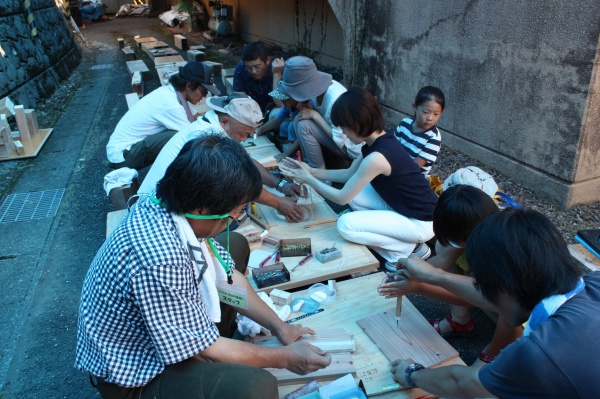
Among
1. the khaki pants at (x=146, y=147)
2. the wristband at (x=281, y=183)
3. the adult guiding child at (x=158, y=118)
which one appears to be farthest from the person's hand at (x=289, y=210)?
the khaki pants at (x=146, y=147)

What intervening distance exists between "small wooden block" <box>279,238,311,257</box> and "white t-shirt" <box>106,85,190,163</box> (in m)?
1.96

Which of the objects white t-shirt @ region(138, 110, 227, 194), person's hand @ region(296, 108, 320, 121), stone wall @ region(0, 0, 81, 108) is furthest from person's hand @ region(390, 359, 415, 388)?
stone wall @ region(0, 0, 81, 108)

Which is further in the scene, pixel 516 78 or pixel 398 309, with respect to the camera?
pixel 516 78

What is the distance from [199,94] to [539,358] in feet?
12.4

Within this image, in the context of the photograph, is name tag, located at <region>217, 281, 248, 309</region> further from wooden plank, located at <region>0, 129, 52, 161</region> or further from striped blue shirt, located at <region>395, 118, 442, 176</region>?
wooden plank, located at <region>0, 129, 52, 161</region>

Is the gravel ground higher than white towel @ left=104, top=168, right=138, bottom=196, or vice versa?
white towel @ left=104, top=168, right=138, bottom=196

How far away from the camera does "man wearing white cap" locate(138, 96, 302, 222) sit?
9.78ft

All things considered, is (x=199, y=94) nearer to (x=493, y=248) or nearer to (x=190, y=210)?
(x=190, y=210)

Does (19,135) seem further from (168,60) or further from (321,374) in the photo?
(321,374)

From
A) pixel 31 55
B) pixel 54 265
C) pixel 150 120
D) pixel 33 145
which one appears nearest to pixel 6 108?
pixel 33 145

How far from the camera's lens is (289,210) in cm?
341

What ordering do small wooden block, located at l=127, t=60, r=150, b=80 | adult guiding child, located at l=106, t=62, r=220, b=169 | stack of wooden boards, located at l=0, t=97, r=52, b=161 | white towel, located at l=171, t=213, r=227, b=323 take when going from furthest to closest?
small wooden block, located at l=127, t=60, r=150, b=80 < stack of wooden boards, located at l=0, t=97, r=52, b=161 < adult guiding child, located at l=106, t=62, r=220, b=169 < white towel, located at l=171, t=213, r=227, b=323

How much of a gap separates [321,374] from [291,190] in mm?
1836

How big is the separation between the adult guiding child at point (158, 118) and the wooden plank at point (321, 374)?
293cm
